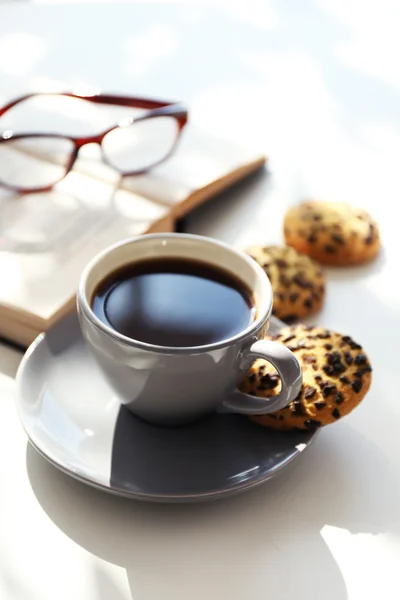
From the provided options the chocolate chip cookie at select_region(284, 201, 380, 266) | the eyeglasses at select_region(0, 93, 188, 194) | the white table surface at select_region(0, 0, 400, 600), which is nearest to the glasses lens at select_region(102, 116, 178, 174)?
the eyeglasses at select_region(0, 93, 188, 194)

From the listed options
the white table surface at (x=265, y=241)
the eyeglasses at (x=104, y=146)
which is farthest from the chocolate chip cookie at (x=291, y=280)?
the eyeglasses at (x=104, y=146)

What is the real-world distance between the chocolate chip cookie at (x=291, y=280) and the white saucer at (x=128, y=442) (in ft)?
0.57

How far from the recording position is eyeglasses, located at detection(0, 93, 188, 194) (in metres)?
0.99

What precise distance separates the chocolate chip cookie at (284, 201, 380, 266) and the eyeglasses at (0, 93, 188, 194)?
211mm

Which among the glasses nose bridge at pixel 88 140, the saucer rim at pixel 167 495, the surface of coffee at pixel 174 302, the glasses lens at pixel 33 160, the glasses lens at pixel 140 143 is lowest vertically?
the glasses lens at pixel 33 160

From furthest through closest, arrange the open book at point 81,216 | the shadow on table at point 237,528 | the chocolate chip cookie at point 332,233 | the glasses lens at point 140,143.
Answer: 1. the glasses lens at point 140,143
2. the chocolate chip cookie at point 332,233
3. the open book at point 81,216
4. the shadow on table at point 237,528

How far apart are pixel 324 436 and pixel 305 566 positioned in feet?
0.47

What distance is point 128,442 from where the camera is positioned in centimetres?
67

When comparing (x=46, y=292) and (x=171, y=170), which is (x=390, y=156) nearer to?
(x=171, y=170)

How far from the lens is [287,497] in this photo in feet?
2.21

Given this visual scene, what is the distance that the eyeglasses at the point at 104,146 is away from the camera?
985 mm

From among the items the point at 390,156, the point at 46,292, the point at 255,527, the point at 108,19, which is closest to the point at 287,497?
the point at 255,527

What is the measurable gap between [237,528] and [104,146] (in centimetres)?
56

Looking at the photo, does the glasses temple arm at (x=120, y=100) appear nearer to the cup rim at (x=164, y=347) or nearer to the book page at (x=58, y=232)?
the book page at (x=58, y=232)
